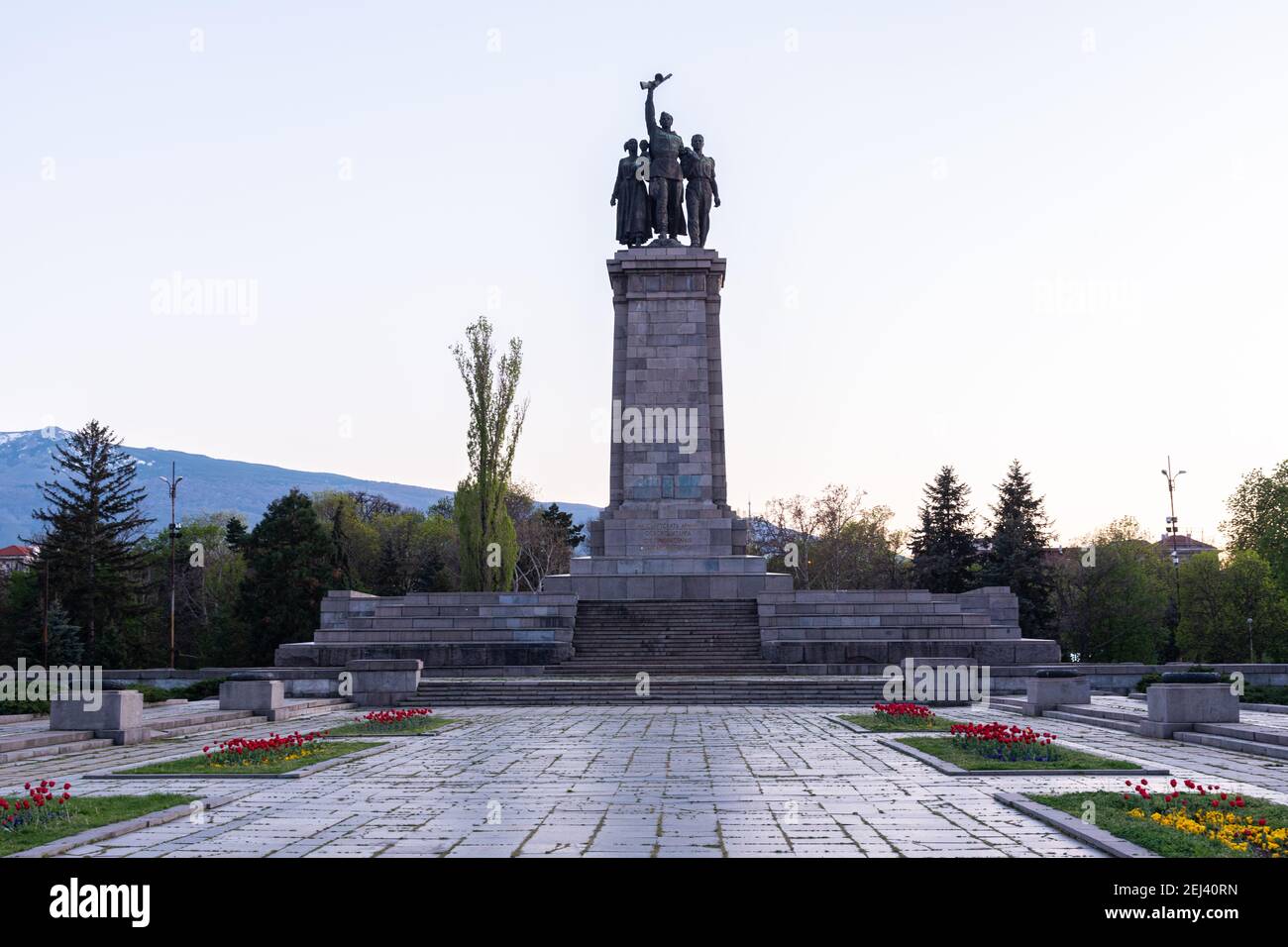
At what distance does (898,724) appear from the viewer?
2184 centimetres

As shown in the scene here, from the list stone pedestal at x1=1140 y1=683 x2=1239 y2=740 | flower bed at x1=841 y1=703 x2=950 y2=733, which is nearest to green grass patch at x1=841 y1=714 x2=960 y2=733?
flower bed at x1=841 y1=703 x2=950 y2=733

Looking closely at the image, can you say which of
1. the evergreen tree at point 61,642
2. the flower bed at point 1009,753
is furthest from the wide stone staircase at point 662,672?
the evergreen tree at point 61,642

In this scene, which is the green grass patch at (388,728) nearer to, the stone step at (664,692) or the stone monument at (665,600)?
the stone step at (664,692)

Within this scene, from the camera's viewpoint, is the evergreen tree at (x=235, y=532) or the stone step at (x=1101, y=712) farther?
the evergreen tree at (x=235, y=532)

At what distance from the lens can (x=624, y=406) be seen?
4384cm

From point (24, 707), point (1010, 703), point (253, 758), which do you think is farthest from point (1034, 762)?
point (24, 707)

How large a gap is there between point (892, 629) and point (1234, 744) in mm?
18826

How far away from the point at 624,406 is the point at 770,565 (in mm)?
45438

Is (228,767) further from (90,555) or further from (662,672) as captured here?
(90,555)

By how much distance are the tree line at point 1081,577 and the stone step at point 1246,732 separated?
4383 cm

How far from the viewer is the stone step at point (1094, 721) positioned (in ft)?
67.8

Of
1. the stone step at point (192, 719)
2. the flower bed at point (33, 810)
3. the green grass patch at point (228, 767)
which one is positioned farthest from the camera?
the stone step at point (192, 719)

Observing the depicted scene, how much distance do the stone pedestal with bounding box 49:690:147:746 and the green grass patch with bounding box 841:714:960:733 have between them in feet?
39.3
